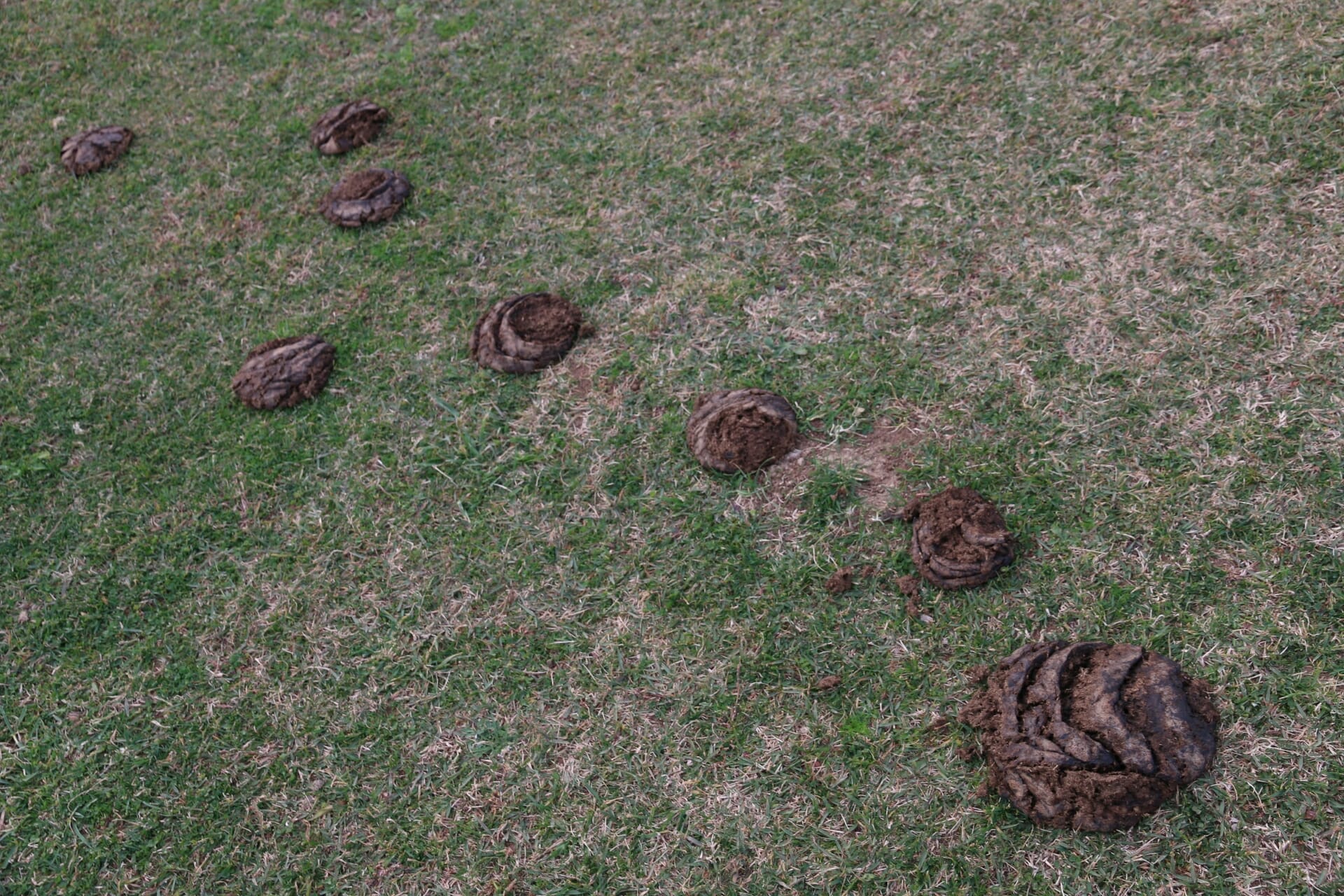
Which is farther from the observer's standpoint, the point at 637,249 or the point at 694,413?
the point at 637,249

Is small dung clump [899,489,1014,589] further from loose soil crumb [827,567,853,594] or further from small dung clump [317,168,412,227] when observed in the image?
small dung clump [317,168,412,227]

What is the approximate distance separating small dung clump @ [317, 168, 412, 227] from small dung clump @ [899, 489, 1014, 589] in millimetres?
2745

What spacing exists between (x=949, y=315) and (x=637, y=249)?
51.1 inches

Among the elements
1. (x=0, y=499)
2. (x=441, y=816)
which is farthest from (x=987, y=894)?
(x=0, y=499)

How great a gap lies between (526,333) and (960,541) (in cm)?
177

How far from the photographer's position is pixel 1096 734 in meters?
2.29

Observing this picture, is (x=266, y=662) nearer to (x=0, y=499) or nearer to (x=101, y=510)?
(x=101, y=510)

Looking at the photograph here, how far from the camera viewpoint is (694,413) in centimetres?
322

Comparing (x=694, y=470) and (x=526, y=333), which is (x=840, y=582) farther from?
(x=526, y=333)

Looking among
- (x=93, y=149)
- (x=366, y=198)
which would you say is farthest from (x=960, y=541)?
(x=93, y=149)

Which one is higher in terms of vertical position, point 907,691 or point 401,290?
point 401,290

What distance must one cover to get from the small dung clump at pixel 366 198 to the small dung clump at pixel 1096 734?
3229mm

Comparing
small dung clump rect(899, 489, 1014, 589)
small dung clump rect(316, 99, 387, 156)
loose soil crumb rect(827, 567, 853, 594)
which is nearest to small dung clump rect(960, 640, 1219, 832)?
small dung clump rect(899, 489, 1014, 589)

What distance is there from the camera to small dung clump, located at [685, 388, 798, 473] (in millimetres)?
3082
